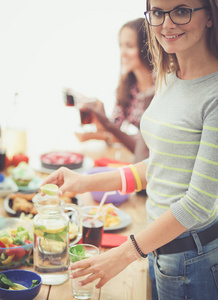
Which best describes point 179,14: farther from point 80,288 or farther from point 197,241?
point 80,288

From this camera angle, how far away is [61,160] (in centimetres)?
227

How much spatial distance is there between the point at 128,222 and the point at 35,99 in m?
3.71

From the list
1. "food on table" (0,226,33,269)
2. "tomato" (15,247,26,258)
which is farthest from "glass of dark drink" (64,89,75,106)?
"tomato" (15,247,26,258)

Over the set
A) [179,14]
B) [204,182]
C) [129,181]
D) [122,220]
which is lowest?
[122,220]

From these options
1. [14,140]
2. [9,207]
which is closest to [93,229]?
[9,207]

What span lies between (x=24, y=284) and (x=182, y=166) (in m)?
0.54

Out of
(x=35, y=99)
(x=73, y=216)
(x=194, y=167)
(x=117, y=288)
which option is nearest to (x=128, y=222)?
(x=73, y=216)

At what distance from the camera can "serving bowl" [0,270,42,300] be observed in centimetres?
101

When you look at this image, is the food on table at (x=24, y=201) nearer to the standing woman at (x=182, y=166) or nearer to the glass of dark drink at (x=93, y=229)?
the glass of dark drink at (x=93, y=229)

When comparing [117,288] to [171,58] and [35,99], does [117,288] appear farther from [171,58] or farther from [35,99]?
[35,99]

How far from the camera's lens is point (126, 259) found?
3.42 ft

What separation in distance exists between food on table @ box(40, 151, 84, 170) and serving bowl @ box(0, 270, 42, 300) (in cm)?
115

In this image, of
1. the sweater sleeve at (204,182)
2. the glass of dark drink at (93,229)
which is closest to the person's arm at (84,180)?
the glass of dark drink at (93,229)

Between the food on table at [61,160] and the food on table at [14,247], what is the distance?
95 centimetres
